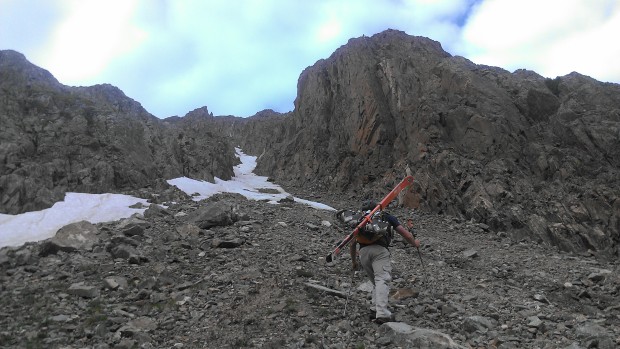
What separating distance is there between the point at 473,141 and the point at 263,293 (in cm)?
2374

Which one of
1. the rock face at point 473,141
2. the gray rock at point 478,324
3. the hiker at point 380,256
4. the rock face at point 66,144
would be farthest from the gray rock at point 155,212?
the rock face at point 473,141

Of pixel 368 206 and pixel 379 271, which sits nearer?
pixel 379 271

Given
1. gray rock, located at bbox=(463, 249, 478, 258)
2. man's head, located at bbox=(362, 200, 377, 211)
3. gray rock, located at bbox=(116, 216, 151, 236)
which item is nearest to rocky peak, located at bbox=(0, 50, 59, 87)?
gray rock, located at bbox=(116, 216, 151, 236)

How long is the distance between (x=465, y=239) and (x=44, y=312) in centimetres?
1804

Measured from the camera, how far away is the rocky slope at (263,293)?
7.88 metres

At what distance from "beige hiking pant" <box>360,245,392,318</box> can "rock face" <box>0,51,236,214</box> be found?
1709cm

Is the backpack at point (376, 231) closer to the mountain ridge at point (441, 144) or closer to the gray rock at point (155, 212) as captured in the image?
the gray rock at point (155, 212)

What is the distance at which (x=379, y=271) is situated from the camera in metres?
8.98

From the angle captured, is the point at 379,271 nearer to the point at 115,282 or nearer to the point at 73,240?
the point at 115,282

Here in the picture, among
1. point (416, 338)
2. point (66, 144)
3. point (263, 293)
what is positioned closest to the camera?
point (416, 338)

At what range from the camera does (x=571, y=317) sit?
9086 millimetres

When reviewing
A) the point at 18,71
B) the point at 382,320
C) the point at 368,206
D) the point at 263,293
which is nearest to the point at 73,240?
the point at 263,293

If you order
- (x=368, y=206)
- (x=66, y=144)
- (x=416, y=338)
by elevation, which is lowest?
(x=416, y=338)

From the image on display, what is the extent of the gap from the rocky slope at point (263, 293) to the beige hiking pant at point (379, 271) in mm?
426
